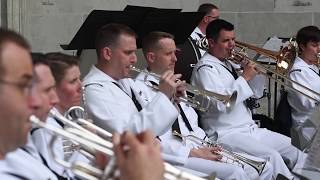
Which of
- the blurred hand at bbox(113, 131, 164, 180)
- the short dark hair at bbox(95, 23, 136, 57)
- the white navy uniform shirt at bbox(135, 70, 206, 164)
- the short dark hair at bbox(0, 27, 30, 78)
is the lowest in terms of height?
the white navy uniform shirt at bbox(135, 70, 206, 164)

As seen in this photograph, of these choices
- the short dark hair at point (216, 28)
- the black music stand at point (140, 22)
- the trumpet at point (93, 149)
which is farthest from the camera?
the short dark hair at point (216, 28)

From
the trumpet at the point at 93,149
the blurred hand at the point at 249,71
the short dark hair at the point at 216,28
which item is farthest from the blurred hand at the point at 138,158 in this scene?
the short dark hair at the point at 216,28

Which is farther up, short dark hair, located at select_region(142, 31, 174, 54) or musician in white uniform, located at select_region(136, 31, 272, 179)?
short dark hair, located at select_region(142, 31, 174, 54)

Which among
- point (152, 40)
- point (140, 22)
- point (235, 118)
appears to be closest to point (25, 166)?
point (152, 40)

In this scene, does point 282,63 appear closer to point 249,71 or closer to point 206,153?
point 249,71

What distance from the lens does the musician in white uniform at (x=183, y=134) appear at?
496 cm

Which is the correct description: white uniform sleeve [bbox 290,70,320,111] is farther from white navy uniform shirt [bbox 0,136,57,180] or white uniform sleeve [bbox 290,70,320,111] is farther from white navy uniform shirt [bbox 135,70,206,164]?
white navy uniform shirt [bbox 0,136,57,180]

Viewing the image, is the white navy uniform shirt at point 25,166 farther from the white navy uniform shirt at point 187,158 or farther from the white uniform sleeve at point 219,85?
the white uniform sleeve at point 219,85

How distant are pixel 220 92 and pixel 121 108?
1.62m

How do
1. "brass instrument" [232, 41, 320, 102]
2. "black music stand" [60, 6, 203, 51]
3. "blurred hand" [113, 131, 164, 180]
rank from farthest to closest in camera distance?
"brass instrument" [232, 41, 320, 102]
"black music stand" [60, 6, 203, 51]
"blurred hand" [113, 131, 164, 180]

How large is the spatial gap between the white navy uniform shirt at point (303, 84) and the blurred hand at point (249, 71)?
1.80 feet

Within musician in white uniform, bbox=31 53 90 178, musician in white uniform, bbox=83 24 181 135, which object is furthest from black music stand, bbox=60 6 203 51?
musician in white uniform, bbox=31 53 90 178

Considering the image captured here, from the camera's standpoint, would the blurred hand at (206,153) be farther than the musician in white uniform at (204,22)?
No

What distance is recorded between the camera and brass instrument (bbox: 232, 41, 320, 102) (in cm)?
634
